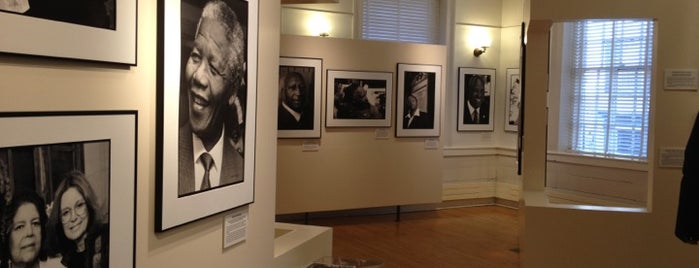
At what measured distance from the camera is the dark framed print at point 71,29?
1.82 metres

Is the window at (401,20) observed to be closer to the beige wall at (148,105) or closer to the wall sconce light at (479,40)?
the wall sconce light at (479,40)

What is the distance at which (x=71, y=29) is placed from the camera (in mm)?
2025

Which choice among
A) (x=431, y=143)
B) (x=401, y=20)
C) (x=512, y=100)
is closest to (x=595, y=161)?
(x=512, y=100)

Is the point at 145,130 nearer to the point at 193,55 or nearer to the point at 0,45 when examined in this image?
the point at 193,55

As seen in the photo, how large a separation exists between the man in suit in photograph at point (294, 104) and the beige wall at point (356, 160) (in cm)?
23

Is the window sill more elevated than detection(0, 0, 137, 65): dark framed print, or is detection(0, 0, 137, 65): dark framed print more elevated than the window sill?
detection(0, 0, 137, 65): dark framed print

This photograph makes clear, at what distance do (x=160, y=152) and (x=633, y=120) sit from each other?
8.12m

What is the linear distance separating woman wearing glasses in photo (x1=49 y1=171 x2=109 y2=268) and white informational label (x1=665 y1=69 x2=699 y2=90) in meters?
4.93

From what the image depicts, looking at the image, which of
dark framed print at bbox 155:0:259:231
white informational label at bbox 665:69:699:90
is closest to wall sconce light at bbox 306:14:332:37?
white informational label at bbox 665:69:699:90

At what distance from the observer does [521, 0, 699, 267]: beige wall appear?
5594 mm

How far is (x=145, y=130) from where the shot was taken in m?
2.51

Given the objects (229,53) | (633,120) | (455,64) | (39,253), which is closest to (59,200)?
(39,253)

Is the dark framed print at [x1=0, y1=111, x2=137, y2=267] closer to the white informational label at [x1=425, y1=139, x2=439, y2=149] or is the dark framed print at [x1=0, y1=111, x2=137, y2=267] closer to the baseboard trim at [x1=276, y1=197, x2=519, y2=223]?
the baseboard trim at [x1=276, y1=197, x2=519, y2=223]

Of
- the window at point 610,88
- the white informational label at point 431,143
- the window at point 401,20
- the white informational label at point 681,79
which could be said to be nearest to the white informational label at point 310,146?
the white informational label at point 431,143
